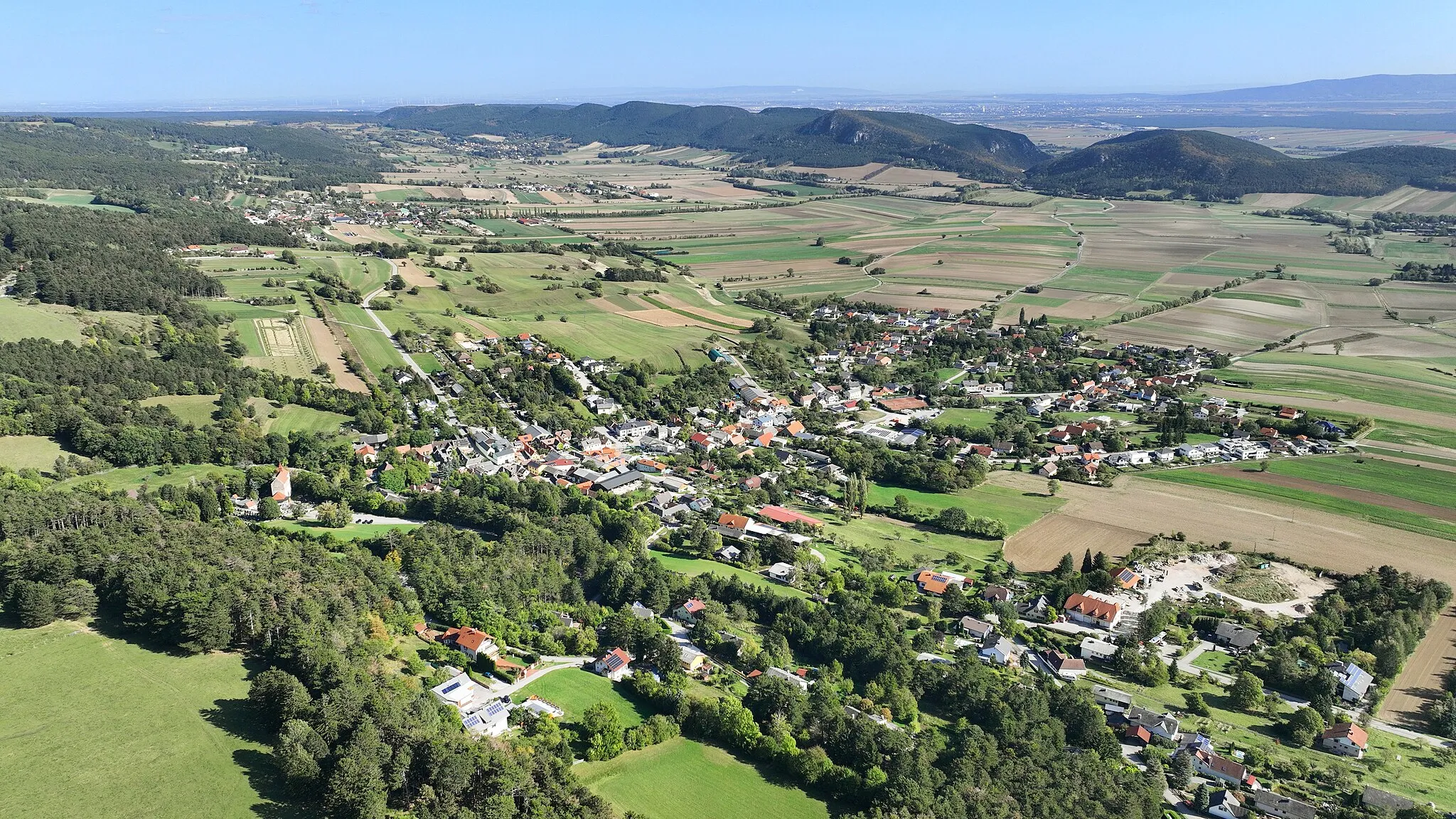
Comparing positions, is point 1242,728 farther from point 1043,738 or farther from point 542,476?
point 542,476

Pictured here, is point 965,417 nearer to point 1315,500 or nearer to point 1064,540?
point 1064,540

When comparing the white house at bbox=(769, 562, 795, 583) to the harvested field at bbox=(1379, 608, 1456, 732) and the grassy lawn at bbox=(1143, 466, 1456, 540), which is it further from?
the grassy lawn at bbox=(1143, 466, 1456, 540)

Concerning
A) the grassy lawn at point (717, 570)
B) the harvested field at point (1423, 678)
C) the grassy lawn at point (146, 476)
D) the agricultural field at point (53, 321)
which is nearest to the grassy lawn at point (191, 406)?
the grassy lawn at point (146, 476)

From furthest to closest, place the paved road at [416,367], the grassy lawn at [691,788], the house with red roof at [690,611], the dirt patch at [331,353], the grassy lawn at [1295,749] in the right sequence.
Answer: the dirt patch at [331,353] → the paved road at [416,367] → the house with red roof at [690,611] → the grassy lawn at [1295,749] → the grassy lawn at [691,788]

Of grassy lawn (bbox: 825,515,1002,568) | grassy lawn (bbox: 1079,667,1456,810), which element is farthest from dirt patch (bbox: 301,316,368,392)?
grassy lawn (bbox: 1079,667,1456,810)

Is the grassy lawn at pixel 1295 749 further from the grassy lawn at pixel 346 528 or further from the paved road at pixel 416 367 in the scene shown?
the paved road at pixel 416 367

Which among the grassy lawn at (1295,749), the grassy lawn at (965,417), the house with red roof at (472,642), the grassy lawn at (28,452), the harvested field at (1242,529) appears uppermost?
the grassy lawn at (28,452)
